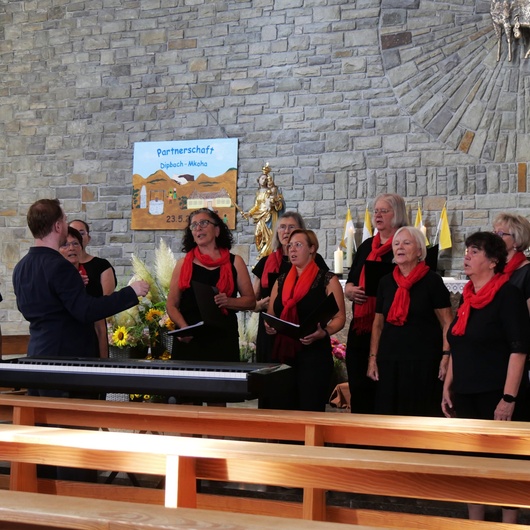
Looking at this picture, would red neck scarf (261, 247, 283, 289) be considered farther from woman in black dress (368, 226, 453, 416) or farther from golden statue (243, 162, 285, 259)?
golden statue (243, 162, 285, 259)

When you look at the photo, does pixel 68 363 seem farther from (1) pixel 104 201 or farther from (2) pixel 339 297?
(1) pixel 104 201

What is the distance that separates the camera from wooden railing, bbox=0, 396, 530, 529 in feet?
6.98

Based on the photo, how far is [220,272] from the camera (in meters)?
3.98

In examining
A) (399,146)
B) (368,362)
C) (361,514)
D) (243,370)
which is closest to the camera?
(361,514)

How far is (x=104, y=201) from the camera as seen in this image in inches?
354

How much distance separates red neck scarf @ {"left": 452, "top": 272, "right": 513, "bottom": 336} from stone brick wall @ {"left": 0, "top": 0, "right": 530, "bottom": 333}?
15.1 feet

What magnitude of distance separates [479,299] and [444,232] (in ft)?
15.1

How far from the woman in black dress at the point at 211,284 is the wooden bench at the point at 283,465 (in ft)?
4.80

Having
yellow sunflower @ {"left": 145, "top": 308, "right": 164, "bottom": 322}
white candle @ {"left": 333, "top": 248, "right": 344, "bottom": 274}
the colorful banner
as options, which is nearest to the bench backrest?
yellow sunflower @ {"left": 145, "top": 308, "right": 164, "bottom": 322}

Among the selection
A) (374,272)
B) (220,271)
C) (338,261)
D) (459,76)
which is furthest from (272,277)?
(459,76)

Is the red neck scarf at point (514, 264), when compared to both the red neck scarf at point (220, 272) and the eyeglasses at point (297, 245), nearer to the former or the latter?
the eyeglasses at point (297, 245)

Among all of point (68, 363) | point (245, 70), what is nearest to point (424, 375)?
point (68, 363)

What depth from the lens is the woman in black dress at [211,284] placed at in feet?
12.7

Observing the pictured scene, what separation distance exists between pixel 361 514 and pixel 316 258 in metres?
1.81
